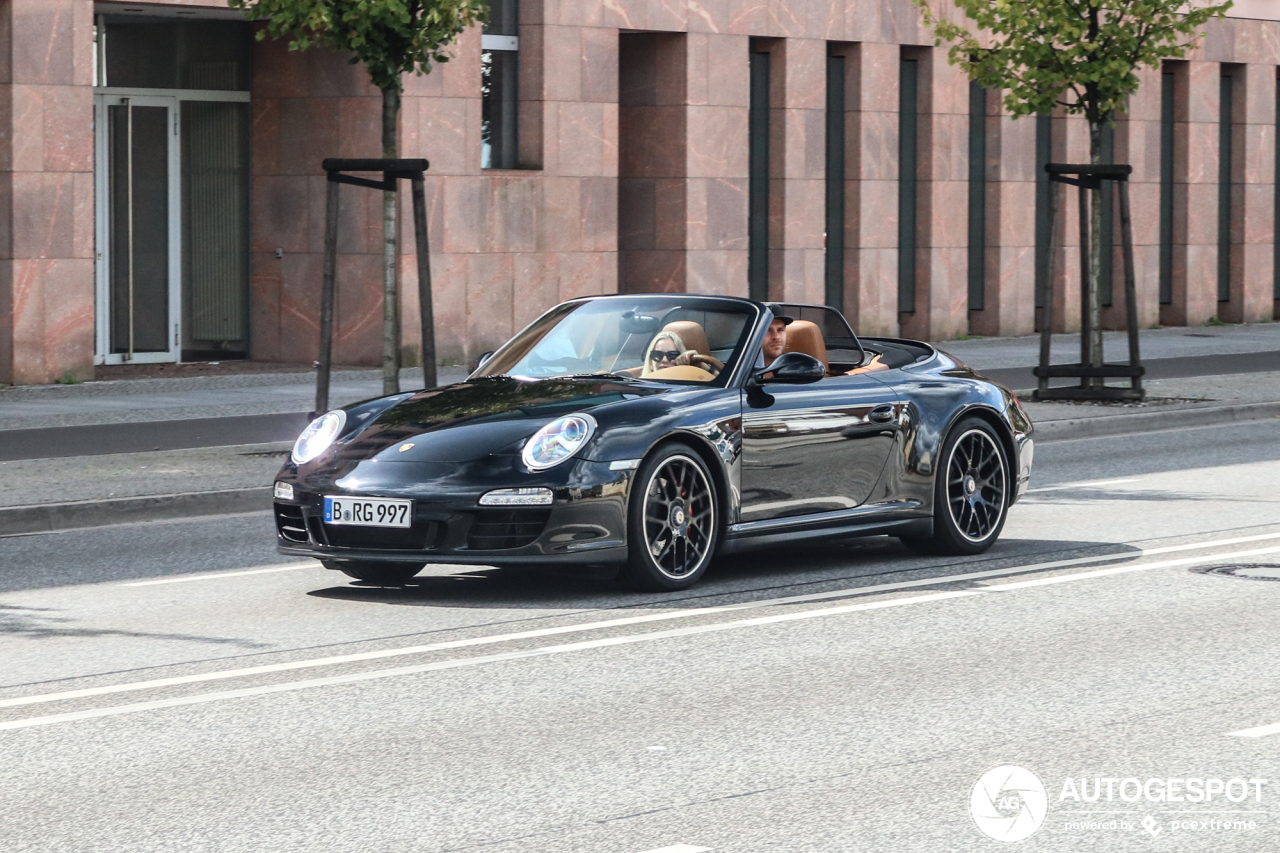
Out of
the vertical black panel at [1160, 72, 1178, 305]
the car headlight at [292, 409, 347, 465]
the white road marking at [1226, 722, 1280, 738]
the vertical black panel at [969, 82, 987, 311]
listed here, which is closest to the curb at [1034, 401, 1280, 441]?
the car headlight at [292, 409, 347, 465]

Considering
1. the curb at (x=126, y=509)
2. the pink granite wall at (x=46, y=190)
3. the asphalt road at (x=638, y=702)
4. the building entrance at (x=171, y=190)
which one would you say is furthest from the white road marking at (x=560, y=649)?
the building entrance at (x=171, y=190)

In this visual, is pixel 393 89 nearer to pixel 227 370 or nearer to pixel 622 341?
pixel 622 341

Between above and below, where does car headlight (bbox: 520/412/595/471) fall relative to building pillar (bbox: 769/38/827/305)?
below

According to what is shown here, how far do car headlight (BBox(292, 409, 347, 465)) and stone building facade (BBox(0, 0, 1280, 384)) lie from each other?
41.4ft

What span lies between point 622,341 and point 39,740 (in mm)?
4319

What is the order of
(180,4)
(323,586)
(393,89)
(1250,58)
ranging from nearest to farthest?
(323,586), (393,89), (180,4), (1250,58)

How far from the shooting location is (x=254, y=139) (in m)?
25.1

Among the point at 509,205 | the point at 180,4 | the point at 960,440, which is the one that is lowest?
the point at 960,440

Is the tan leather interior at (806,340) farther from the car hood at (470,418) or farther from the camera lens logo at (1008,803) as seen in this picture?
the camera lens logo at (1008,803)

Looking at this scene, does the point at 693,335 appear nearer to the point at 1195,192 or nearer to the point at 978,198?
the point at 978,198

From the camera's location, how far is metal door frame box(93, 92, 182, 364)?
24156 millimetres

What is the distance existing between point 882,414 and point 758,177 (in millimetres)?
18494

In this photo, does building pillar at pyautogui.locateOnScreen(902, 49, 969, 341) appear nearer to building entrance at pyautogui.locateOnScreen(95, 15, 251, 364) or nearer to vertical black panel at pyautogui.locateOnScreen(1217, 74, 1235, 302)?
vertical black panel at pyautogui.locateOnScreen(1217, 74, 1235, 302)

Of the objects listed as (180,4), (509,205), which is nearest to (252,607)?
(180,4)
